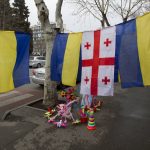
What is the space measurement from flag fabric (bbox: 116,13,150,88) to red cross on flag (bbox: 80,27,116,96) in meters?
0.17

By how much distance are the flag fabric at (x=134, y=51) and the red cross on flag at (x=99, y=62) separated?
17 cm

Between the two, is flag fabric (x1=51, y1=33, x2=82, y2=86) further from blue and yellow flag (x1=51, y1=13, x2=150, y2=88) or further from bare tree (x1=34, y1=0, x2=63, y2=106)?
bare tree (x1=34, y1=0, x2=63, y2=106)

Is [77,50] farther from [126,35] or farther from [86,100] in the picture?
[86,100]

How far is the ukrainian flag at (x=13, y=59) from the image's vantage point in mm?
4707

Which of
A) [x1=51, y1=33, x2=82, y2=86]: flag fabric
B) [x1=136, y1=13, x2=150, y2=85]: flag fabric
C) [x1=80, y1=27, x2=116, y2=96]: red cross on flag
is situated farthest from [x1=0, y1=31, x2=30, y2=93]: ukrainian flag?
[x1=136, y1=13, x2=150, y2=85]: flag fabric

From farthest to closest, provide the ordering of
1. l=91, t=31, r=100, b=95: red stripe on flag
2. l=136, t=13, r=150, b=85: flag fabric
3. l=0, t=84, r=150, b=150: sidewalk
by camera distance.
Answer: l=0, t=84, r=150, b=150: sidewalk → l=91, t=31, r=100, b=95: red stripe on flag → l=136, t=13, r=150, b=85: flag fabric

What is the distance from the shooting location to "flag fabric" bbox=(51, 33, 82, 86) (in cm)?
446

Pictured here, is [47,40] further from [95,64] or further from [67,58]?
[95,64]

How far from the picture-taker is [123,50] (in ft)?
12.6

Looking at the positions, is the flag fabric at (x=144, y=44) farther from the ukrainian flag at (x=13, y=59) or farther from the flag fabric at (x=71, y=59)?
the ukrainian flag at (x=13, y=59)

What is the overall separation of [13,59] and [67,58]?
136 cm

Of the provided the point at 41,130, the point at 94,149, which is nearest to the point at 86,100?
the point at 41,130

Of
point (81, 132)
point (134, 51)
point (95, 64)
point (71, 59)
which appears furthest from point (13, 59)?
point (134, 51)

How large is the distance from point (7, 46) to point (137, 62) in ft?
9.71
